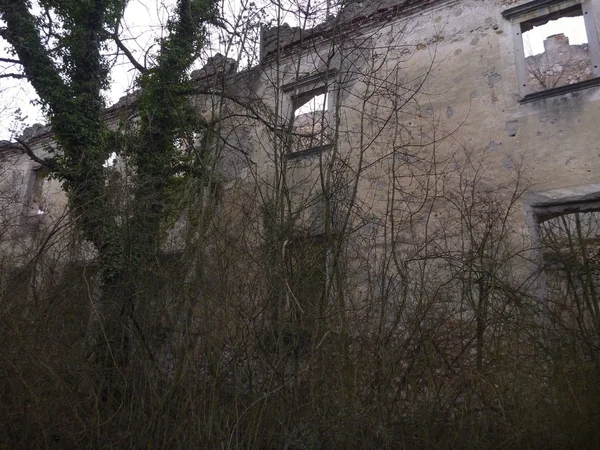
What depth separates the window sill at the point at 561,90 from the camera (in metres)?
6.99

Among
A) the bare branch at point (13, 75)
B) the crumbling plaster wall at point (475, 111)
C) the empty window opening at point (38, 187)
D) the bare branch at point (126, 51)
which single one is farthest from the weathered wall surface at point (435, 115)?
the empty window opening at point (38, 187)

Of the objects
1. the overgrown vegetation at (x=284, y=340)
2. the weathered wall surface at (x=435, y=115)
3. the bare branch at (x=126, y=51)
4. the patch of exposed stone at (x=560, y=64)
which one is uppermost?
the patch of exposed stone at (x=560, y=64)

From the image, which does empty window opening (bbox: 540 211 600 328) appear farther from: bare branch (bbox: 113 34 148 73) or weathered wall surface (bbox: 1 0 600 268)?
bare branch (bbox: 113 34 148 73)

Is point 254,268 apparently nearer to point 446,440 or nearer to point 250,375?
point 250,375

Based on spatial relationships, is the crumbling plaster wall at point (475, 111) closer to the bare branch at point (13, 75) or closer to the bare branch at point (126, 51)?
the bare branch at point (126, 51)

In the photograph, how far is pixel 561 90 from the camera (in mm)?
7176

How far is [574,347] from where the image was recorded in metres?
4.67

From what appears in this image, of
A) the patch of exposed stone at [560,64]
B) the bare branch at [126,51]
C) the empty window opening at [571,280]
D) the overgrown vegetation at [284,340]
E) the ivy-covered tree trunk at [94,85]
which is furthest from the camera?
the patch of exposed stone at [560,64]

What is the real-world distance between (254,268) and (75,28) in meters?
6.29

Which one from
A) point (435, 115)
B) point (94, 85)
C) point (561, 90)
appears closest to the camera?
point (561, 90)

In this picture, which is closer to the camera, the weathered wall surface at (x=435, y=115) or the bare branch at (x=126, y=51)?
the weathered wall surface at (x=435, y=115)

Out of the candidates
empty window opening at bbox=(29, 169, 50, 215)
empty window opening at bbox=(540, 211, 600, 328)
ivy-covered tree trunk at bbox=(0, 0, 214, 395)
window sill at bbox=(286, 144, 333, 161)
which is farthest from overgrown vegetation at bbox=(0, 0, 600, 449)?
empty window opening at bbox=(29, 169, 50, 215)

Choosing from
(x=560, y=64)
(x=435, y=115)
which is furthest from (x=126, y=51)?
(x=560, y=64)

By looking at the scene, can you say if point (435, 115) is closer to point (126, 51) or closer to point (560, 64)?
point (560, 64)
